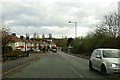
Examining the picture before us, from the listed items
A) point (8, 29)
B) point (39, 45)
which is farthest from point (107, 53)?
point (39, 45)

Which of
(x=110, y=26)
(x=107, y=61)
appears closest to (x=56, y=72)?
(x=107, y=61)

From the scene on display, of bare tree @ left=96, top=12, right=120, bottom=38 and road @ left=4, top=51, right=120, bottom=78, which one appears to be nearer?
road @ left=4, top=51, right=120, bottom=78

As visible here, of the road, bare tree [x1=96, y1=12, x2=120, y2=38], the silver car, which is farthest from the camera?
bare tree [x1=96, y1=12, x2=120, y2=38]

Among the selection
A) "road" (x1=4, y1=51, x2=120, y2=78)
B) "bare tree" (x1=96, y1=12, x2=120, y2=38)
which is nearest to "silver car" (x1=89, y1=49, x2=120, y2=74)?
"road" (x1=4, y1=51, x2=120, y2=78)

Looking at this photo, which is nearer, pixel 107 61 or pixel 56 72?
pixel 107 61

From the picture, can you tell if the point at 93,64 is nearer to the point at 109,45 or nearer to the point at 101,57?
the point at 101,57

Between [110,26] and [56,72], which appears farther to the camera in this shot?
[110,26]

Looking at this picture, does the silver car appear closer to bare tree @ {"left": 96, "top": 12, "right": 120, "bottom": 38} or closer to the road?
the road

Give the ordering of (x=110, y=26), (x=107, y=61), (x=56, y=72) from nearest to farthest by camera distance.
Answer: (x=107, y=61)
(x=56, y=72)
(x=110, y=26)

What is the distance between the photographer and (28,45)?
151 metres

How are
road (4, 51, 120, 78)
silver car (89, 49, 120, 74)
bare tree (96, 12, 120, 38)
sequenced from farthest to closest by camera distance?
bare tree (96, 12, 120, 38), road (4, 51, 120, 78), silver car (89, 49, 120, 74)

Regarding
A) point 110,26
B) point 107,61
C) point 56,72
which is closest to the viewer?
point 107,61

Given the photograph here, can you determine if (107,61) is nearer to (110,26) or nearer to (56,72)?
(56,72)

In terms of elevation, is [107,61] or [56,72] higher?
[107,61]
